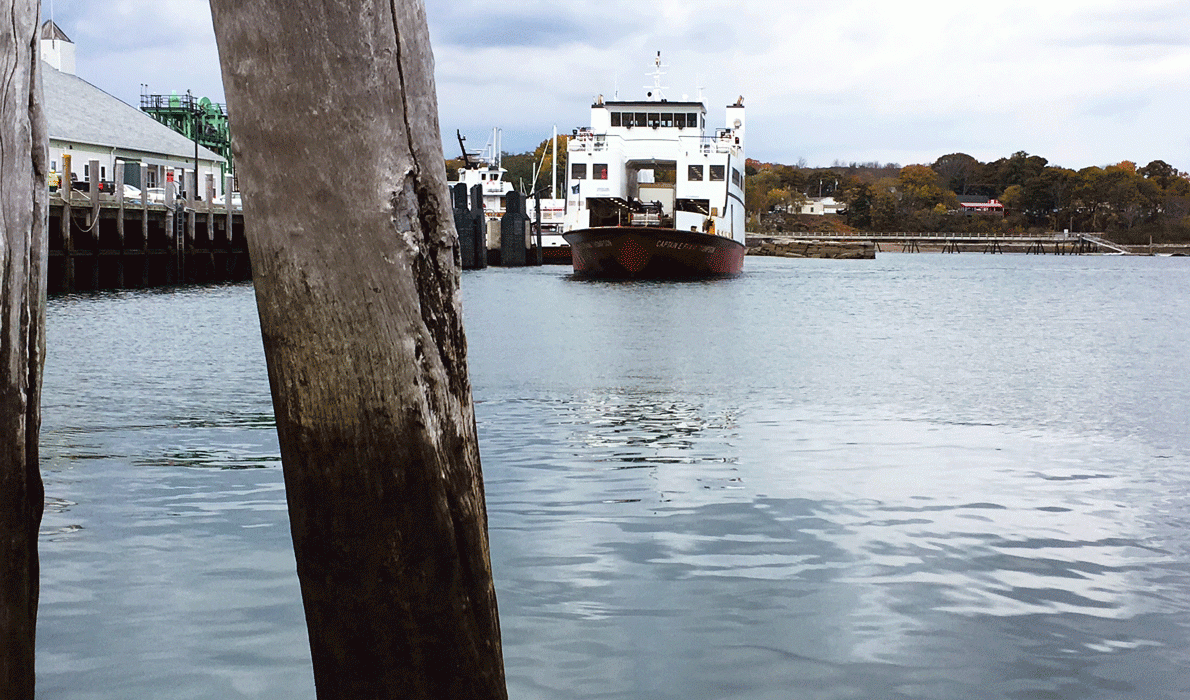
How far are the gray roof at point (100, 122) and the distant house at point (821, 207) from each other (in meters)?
132

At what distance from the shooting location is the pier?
2683cm

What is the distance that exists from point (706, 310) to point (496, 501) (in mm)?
19414

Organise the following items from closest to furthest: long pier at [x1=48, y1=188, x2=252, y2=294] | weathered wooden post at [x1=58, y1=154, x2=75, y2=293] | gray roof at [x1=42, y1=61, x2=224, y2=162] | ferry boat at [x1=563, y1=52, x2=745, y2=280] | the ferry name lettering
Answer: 1. weathered wooden post at [x1=58, y1=154, x2=75, y2=293]
2. long pier at [x1=48, y1=188, x2=252, y2=294]
3. the ferry name lettering
4. ferry boat at [x1=563, y1=52, x2=745, y2=280]
5. gray roof at [x1=42, y1=61, x2=224, y2=162]

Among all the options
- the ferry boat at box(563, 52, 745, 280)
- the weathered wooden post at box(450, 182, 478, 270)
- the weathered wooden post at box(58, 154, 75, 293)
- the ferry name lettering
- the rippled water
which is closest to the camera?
the rippled water

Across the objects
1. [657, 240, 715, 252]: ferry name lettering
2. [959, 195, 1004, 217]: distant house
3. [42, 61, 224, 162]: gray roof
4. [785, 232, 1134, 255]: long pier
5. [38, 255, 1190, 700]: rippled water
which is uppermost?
[959, 195, 1004, 217]: distant house

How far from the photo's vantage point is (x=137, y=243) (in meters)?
33.0

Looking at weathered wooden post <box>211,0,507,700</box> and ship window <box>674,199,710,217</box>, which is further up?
ship window <box>674,199,710,217</box>

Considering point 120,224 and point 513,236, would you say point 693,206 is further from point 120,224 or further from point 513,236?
point 513,236

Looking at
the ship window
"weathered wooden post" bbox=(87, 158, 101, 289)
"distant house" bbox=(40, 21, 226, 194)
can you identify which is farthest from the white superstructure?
"weathered wooden post" bbox=(87, 158, 101, 289)

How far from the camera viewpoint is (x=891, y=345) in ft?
59.2

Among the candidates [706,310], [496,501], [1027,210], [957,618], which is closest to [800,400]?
[496,501]

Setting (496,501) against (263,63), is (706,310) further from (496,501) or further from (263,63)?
(263,63)

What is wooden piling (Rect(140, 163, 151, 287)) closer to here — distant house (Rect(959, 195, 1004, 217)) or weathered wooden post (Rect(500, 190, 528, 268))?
weathered wooden post (Rect(500, 190, 528, 268))

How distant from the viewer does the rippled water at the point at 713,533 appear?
4.09 m
